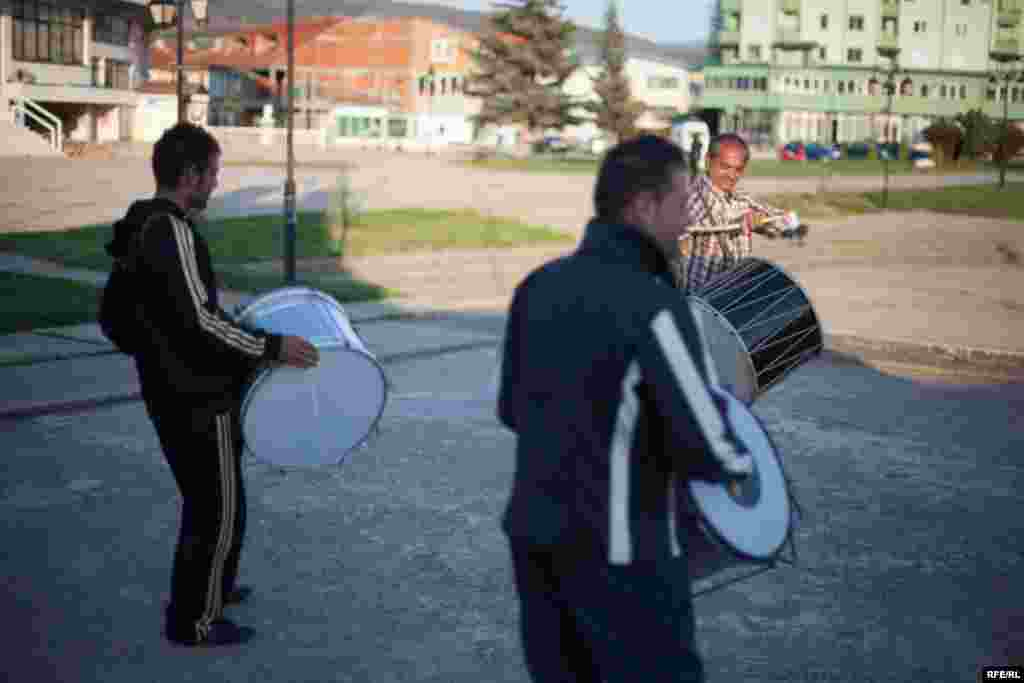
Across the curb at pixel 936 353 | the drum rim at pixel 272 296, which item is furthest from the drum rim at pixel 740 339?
the curb at pixel 936 353

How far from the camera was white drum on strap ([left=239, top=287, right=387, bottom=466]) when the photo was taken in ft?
16.4

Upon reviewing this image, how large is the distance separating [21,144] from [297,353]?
50.8m

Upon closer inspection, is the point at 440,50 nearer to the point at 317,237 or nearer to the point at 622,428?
the point at 317,237

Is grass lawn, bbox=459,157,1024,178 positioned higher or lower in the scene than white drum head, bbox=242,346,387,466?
higher

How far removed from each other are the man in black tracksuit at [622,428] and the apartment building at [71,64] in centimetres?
6107

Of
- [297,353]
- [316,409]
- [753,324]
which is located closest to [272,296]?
[297,353]

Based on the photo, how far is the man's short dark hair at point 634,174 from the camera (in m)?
3.15

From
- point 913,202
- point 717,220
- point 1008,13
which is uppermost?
point 1008,13

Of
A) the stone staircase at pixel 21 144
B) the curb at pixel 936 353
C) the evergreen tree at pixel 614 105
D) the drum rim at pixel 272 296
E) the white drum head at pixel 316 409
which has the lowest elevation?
the curb at pixel 936 353

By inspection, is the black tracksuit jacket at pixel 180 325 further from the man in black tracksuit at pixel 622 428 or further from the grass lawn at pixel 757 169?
the grass lawn at pixel 757 169

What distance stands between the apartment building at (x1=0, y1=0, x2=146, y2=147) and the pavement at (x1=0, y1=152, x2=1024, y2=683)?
179 ft

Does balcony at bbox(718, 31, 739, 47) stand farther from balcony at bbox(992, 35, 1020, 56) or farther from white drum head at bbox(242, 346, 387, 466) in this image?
white drum head at bbox(242, 346, 387, 466)

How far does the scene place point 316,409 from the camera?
16.8 ft

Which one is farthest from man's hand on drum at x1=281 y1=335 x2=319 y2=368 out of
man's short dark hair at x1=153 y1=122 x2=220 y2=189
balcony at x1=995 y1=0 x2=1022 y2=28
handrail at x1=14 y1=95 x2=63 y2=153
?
balcony at x1=995 y1=0 x2=1022 y2=28
